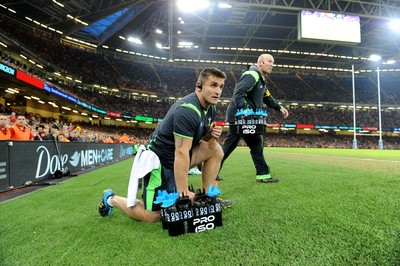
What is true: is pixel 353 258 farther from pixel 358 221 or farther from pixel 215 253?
pixel 215 253

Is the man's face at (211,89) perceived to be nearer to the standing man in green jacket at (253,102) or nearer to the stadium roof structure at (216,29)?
the standing man in green jacket at (253,102)

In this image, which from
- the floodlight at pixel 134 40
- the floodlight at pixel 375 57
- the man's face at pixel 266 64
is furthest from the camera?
the floodlight at pixel 375 57

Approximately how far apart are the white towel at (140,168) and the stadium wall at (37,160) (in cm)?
367

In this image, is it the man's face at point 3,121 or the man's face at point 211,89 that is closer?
the man's face at point 211,89

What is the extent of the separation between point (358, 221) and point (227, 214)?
3.39 feet

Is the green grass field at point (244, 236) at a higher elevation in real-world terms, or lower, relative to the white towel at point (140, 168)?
lower

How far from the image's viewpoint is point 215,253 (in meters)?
1.49

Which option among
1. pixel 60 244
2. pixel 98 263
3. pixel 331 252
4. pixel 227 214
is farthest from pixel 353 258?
pixel 60 244

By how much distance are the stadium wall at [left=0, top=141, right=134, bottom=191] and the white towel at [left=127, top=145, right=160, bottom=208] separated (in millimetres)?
3672

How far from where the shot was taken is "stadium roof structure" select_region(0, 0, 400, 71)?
24375 mm

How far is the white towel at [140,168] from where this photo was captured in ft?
7.32

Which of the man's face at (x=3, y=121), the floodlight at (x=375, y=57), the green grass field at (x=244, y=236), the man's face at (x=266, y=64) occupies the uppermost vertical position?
the floodlight at (x=375, y=57)

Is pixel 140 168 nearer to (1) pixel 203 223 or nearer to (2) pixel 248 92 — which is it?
(1) pixel 203 223

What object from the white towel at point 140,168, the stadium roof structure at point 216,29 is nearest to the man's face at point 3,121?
the white towel at point 140,168
